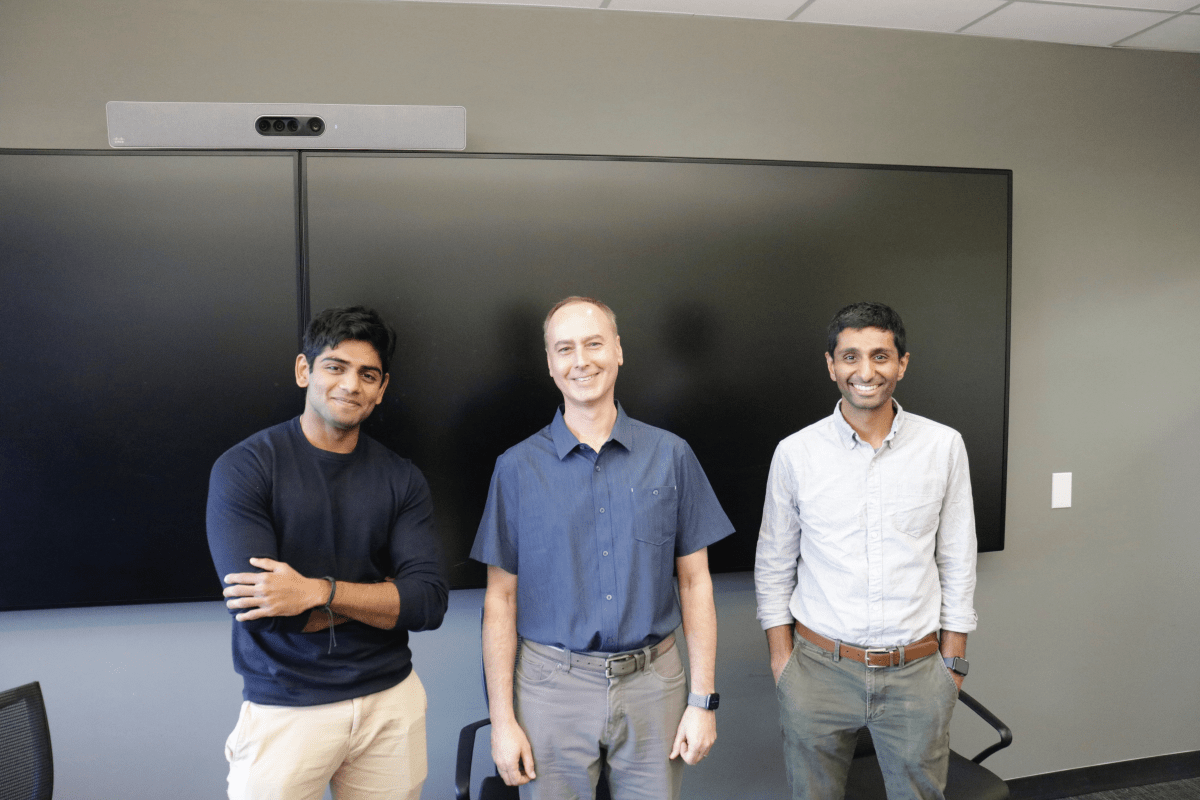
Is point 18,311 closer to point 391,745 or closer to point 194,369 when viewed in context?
point 194,369

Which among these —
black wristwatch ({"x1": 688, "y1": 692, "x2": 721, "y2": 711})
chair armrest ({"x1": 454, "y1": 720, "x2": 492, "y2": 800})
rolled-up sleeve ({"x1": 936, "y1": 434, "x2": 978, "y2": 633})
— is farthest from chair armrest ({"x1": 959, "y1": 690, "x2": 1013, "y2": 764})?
chair armrest ({"x1": 454, "y1": 720, "x2": 492, "y2": 800})

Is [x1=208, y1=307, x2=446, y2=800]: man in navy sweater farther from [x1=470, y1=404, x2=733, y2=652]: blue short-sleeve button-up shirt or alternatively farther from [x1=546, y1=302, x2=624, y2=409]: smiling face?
[x1=546, y1=302, x2=624, y2=409]: smiling face

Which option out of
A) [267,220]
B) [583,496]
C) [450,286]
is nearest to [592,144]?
[450,286]

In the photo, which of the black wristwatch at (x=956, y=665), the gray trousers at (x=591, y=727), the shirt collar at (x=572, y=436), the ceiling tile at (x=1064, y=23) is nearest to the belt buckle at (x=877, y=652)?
the black wristwatch at (x=956, y=665)

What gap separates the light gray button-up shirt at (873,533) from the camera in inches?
73.2

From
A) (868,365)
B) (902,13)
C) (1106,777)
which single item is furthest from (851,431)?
(1106,777)

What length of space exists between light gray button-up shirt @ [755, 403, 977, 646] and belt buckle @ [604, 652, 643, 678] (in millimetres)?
567

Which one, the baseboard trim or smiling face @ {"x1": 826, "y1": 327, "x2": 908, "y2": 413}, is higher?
smiling face @ {"x1": 826, "y1": 327, "x2": 908, "y2": 413}

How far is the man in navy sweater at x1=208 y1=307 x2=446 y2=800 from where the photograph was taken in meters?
1.50

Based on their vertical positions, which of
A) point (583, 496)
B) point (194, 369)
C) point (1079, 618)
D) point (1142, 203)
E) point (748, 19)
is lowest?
point (1079, 618)

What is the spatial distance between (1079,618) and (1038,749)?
0.57 metres

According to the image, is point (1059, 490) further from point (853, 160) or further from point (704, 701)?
point (704, 701)

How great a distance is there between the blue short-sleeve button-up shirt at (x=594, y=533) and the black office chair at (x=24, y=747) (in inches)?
39.6

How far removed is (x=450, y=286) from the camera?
223 cm
